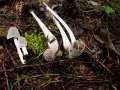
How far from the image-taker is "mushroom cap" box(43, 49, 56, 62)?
2.83 metres

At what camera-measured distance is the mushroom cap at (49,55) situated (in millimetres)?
2832

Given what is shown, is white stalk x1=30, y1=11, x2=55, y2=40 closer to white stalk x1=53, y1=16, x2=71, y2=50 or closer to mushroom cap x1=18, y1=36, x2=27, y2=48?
white stalk x1=53, y1=16, x2=71, y2=50

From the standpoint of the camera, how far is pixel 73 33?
10.4 ft

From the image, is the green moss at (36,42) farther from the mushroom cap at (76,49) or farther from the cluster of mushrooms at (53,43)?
the mushroom cap at (76,49)

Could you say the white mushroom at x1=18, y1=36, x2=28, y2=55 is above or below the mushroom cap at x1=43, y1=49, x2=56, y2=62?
above

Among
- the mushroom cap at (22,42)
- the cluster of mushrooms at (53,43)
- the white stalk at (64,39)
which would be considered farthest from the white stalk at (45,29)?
the mushroom cap at (22,42)

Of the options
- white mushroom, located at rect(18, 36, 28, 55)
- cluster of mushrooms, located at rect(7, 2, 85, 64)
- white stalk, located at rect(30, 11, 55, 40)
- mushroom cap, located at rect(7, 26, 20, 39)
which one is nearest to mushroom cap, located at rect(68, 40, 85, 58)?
cluster of mushrooms, located at rect(7, 2, 85, 64)

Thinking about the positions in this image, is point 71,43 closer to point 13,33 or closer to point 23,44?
point 23,44

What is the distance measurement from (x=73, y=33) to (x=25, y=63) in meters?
0.64

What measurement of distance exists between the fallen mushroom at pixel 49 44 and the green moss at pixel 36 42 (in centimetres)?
7

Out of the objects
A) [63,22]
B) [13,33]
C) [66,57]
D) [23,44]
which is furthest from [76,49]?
[13,33]

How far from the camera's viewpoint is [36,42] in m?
3.04

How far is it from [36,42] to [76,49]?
1.44ft

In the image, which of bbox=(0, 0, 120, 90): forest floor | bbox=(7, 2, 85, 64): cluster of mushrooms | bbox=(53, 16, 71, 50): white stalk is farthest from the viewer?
bbox=(53, 16, 71, 50): white stalk
